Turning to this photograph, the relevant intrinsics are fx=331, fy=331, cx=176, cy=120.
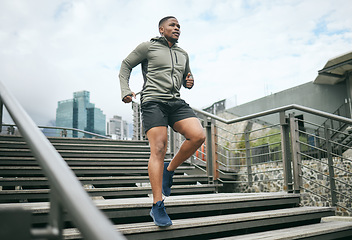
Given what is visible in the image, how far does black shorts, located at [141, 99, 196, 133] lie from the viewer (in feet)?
8.12

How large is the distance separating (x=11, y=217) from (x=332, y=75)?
1602cm

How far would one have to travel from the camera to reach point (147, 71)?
8.95ft

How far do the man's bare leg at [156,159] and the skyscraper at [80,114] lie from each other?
43.8 m

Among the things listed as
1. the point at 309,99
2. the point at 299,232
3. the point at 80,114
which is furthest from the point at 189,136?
the point at 80,114

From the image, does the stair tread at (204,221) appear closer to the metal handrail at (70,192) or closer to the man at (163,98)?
the man at (163,98)

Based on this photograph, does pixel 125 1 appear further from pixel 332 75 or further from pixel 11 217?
pixel 11 217

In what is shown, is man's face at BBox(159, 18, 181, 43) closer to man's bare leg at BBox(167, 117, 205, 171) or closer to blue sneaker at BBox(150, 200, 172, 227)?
man's bare leg at BBox(167, 117, 205, 171)

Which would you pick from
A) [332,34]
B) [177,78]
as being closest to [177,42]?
[177,78]

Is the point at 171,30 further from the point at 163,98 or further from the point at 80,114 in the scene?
the point at 80,114

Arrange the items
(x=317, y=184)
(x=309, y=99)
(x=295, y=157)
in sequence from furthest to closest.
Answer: (x=309, y=99)
(x=317, y=184)
(x=295, y=157)

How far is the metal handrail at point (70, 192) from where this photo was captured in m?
0.68

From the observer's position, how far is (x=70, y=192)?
767mm

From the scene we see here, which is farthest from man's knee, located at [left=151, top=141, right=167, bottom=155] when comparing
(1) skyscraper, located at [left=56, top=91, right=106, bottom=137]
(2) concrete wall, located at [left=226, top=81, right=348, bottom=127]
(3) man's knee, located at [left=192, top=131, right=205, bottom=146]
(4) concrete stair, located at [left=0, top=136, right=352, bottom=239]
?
(1) skyscraper, located at [left=56, top=91, right=106, bottom=137]

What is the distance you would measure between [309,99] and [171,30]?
16.9 metres
